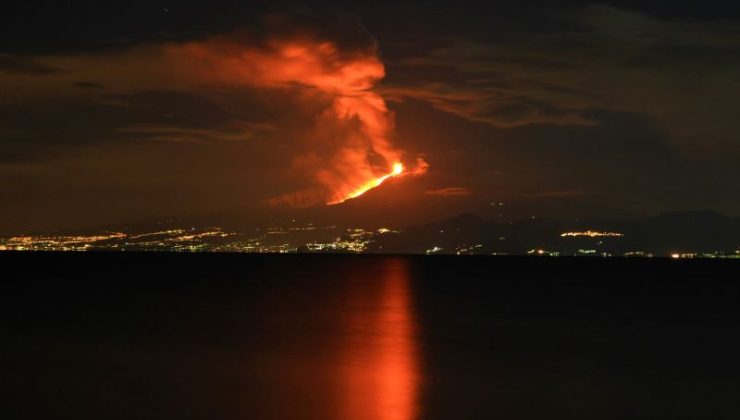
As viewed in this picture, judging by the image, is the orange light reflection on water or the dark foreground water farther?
the dark foreground water

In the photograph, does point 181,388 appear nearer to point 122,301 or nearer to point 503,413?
point 503,413

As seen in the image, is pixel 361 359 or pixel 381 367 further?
pixel 361 359

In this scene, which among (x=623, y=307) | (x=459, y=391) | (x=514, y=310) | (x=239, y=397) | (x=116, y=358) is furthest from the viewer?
(x=623, y=307)

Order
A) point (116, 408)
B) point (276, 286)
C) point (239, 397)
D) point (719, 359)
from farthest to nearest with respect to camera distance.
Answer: point (276, 286)
point (719, 359)
point (239, 397)
point (116, 408)

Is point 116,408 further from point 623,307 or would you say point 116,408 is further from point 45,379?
point 623,307

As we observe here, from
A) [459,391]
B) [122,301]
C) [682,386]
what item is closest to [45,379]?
[459,391]

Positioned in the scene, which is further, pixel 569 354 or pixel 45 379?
pixel 569 354

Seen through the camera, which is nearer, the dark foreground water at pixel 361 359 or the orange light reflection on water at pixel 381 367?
the orange light reflection on water at pixel 381 367

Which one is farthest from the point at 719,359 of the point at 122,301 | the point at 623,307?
the point at 122,301
